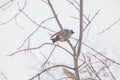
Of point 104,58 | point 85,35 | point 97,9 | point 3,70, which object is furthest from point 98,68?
point 3,70

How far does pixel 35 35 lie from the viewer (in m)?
1.33

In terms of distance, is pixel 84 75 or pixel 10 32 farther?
pixel 10 32

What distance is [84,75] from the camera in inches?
48.3

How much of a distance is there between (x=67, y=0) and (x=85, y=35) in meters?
0.19

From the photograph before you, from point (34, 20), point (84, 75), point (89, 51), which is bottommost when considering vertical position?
point (84, 75)

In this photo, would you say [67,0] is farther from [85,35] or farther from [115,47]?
[115,47]

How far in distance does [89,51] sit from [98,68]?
9cm

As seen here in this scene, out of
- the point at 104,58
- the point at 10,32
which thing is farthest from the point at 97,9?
the point at 10,32

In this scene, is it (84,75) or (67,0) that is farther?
(67,0)

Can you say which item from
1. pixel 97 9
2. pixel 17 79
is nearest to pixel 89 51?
pixel 97 9

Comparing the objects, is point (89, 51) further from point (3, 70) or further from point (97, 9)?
point (3, 70)

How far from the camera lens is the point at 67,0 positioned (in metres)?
1.34

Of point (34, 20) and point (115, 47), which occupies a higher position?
point (34, 20)

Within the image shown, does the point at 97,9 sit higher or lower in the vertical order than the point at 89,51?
higher
